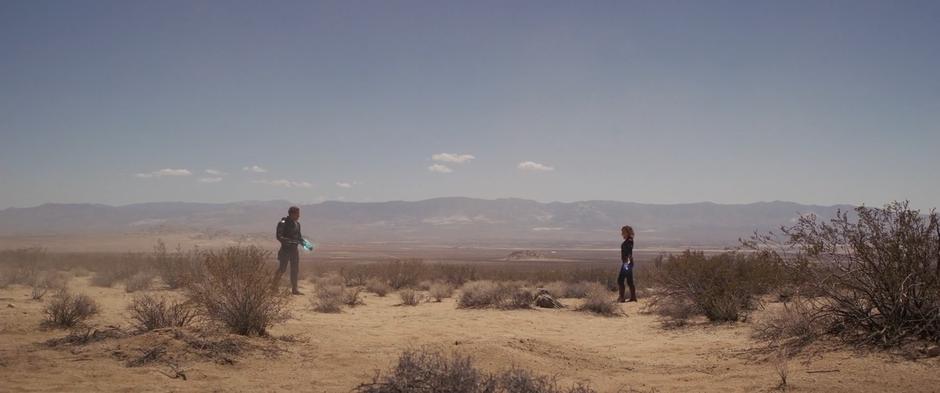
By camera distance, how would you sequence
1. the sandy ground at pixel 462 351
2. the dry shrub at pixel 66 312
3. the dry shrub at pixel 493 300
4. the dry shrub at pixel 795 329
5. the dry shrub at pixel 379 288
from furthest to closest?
the dry shrub at pixel 379 288 < the dry shrub at pixel 493 300 < the dry shrub at pixel 66 312 < the dry shrub at pixel 795 329 < the sandy ground at pixel 462 351

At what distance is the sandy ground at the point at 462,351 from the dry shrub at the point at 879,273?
0.57 metres

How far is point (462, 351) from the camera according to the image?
247 inches

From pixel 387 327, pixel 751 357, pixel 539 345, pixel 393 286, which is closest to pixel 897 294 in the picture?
pixel 751 357

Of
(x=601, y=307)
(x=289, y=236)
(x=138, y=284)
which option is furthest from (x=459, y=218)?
(x=601, y=307)

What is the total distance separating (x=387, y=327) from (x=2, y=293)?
900 cm

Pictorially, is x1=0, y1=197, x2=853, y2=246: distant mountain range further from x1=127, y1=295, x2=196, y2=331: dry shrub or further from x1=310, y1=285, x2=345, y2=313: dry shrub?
x1=127, y1=295, x2=196, y2=331: dry shrub

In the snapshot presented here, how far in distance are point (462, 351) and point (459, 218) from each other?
15233 cm

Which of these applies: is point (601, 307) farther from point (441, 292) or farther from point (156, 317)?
point (156, 317)

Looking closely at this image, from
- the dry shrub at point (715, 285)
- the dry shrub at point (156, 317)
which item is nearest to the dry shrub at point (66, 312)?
the dry shrub at point (156, 317)

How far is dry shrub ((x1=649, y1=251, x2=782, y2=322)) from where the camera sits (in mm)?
9531

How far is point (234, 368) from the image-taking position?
5758mm

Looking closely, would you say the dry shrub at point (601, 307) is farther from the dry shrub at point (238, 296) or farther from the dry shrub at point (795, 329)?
the dry shrub at point (238, 296)

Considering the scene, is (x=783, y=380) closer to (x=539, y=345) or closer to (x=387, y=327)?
(x=539, y=345)

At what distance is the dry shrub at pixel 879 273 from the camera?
5758 millimetres
